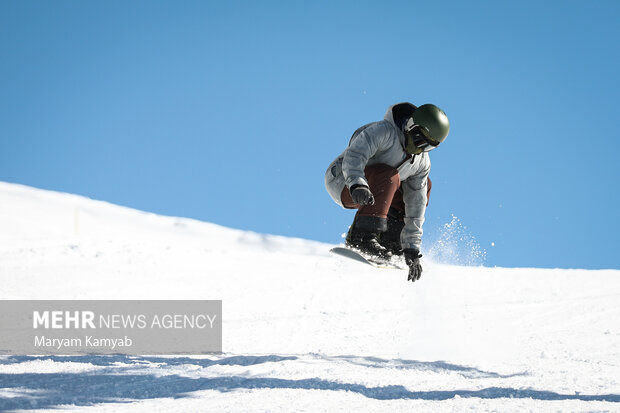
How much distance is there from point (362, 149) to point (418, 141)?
54 cm

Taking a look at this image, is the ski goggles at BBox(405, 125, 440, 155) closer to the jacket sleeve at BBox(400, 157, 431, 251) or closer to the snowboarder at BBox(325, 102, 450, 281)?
the snowboarder at BBox(325, 102, 450, 281)

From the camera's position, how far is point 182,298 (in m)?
9.67

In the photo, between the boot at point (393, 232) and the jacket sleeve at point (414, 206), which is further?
the boot at point (393, 232)

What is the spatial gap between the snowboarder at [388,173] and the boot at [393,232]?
0.12 meters

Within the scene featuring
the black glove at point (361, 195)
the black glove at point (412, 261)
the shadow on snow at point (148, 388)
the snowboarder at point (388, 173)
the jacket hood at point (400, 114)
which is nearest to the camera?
the shadow on snow at point (148, 388)

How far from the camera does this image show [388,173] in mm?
5082

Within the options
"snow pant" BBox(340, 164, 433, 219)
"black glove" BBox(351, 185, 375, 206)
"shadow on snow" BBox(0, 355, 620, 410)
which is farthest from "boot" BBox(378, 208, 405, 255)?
"shadow on snow" BBox(0, 355, 620, 410)

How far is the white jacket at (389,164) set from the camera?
16.2 ft

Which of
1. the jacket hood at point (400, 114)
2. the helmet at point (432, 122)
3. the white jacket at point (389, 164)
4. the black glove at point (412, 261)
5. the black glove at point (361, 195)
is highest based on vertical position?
the jacket hood at point (400, 114)

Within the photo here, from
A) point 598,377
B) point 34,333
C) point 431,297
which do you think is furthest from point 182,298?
point 598,377

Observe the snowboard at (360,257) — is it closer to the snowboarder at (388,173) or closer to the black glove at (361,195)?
the snowboarder at (388,173)

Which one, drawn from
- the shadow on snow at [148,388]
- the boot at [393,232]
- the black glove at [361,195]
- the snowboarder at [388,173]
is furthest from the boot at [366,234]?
the shadow on snow at [148,388]

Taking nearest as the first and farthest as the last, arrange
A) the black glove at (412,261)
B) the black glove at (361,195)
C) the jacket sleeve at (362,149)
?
the black glove at (361,195), the jacket sleeve at (362,149), the black glove at (412,261)

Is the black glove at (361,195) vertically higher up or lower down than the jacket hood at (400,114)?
lower down
